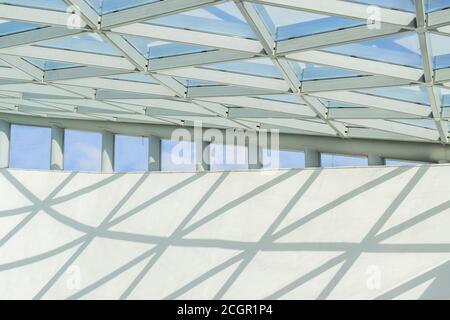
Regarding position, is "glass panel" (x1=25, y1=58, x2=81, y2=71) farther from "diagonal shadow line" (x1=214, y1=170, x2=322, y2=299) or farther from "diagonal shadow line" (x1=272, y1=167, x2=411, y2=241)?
"diagonal shadow line" (x1=272, y1=167, x2=411, y2=241)

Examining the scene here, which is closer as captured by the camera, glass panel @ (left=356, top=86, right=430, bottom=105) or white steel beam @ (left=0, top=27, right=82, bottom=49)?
white steel beam @ (left=0, top=27, right=82, bottom=49)

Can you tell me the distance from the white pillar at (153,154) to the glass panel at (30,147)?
23.0 ft

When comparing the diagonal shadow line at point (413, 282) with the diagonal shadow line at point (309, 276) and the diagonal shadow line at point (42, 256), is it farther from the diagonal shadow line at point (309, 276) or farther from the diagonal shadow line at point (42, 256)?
the diagonal shadow line at point (42, 256)

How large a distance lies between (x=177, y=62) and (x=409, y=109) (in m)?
8.91

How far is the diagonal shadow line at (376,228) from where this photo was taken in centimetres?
2861

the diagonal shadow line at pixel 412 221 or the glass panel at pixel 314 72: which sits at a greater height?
the glass panel at pixel 314 72

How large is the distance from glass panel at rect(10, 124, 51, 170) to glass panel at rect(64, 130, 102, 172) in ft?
4.27

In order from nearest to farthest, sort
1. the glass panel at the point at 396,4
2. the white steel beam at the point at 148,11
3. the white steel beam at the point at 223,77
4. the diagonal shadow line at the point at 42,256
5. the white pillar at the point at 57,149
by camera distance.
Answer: the glass panel at the point at 396,4, the white steel beam at the point at 148,11, the white steel beam at the point at 223,77, the diagonal shadow line at the point at 42,256, the white pillar at the point at 57,149

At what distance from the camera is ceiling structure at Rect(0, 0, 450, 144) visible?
15969mm

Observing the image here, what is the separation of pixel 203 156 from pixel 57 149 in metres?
9.46

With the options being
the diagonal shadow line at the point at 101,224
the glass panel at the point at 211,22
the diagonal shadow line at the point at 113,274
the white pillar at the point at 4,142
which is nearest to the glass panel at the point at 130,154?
the diagonal shadow line at the point at 101,224

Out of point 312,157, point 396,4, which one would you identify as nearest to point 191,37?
→ point 396,4

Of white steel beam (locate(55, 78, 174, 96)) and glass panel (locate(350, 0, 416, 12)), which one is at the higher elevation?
white steel beam (locate(55, 78, 174, 96))

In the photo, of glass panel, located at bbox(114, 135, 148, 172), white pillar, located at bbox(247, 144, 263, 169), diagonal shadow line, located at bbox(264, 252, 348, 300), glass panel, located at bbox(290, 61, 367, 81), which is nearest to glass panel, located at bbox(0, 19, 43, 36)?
glass panel, located at bbox(290, 61, 367, 81)
